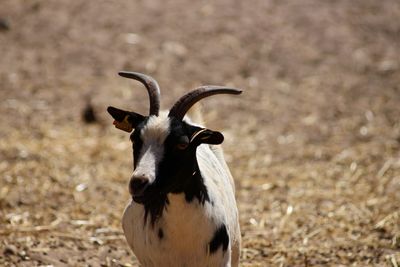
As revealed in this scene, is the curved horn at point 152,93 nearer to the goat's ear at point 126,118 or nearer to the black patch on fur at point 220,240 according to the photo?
the goat's ear at point 126,118

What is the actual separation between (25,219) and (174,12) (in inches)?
282

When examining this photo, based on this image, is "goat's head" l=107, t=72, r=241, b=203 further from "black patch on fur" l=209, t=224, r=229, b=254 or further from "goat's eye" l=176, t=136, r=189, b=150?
"black patch on fur" l=209, t=224, r=229, b=254

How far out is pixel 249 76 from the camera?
13023 millimetres

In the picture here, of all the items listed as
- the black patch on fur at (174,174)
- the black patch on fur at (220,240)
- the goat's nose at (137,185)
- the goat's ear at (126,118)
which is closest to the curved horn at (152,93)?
the goat's ear at (126,118)

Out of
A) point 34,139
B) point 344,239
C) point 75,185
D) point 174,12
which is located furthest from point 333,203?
point 174,12

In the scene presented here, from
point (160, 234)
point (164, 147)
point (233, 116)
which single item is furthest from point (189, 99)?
point (233, 116)

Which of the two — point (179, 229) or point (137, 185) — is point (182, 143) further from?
point (179, 229)

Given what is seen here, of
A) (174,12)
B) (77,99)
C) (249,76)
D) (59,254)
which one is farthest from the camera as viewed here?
(174,12)

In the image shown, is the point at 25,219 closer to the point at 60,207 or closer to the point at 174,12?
the point at 60,207

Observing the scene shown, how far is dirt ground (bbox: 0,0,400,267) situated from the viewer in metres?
7.95

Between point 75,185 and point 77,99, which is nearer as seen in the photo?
point 75,185

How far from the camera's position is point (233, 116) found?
12.0m

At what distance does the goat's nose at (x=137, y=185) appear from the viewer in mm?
4977

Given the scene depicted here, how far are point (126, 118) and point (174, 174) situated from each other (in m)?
0.59
